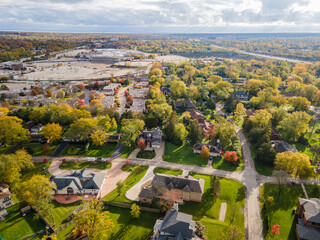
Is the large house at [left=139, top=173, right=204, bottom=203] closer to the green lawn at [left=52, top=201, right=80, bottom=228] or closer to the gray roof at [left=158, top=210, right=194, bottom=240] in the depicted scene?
the gray roof at [left=158, top=210, right=194, bottom=240]

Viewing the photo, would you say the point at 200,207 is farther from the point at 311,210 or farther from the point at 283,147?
the point at 283,147

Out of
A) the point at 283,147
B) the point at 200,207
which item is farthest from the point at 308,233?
the point at 283,147

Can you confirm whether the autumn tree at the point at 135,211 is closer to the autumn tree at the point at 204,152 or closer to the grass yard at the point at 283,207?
the grass yard at the point at 283,207

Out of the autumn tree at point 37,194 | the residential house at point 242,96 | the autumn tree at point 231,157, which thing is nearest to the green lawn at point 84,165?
the autumn tree at point 37,194

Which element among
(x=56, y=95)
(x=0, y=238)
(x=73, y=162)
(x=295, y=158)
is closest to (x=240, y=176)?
(x=295, y=158)

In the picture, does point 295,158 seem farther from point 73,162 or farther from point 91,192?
point 73,162
